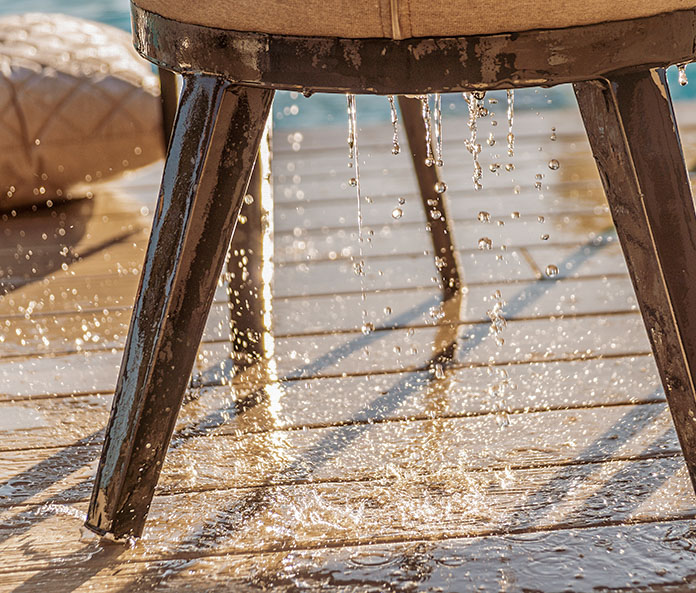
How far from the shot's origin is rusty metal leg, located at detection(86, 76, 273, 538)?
2.24 feet

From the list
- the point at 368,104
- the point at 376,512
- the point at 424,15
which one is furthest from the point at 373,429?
the point at 368,104

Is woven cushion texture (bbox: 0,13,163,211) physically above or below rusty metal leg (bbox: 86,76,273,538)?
above

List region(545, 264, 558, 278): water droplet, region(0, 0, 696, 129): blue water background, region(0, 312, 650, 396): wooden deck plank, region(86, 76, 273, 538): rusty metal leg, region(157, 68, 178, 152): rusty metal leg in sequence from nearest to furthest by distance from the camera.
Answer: region(86, 76, 273, 538): rusty metal leg, region(0, 312, 650, 396): wooden deck plank, region(545, 264, 558, 278): water droplet, region(157, 68, 178, 152): rusty metal leg, region(0, 0, 696, 129): blue water background

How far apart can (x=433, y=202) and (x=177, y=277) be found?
641 mm

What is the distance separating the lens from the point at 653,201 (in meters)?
0.66

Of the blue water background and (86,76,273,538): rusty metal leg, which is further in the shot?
the blue water background

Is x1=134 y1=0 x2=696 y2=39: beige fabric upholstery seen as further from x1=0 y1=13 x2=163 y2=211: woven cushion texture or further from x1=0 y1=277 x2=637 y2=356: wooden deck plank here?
x1=0 y1=13 x2=163 y2=211: woven cushion texture

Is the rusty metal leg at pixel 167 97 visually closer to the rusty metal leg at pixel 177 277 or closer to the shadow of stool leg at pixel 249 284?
the shadow of stool leg at pixel 249 284

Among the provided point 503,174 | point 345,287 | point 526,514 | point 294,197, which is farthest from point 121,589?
point 503,174

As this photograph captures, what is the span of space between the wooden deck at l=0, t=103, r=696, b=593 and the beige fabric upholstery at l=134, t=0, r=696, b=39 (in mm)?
378

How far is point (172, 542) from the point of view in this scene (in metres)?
0.78

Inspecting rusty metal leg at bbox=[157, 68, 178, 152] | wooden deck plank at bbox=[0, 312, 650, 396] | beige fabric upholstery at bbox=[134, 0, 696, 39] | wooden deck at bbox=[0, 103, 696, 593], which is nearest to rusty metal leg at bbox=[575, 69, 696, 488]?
beige fabric upholstery at bbox=[134, 0, 696, 39]

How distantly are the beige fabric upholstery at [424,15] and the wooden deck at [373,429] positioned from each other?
0.38 metres

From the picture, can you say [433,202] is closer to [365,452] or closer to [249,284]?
[249,284]
